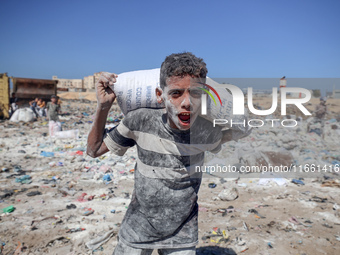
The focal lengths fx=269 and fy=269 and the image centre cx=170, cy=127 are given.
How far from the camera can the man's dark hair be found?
131 cm

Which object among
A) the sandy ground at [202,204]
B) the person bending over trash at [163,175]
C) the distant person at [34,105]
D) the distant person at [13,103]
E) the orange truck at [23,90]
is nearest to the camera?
the person bending over trash at [163,175]

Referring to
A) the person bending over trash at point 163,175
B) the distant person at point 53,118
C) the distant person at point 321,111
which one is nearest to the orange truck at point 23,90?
the distant person at point 53,118

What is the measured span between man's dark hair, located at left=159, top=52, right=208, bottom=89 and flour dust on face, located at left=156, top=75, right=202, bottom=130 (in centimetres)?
2

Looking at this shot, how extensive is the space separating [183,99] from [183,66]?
6.3 inches

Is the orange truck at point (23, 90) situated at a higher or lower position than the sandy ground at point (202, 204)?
higher

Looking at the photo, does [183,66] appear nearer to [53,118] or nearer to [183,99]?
[183,99]

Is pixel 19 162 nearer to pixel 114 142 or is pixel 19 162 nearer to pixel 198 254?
pixel 198 254

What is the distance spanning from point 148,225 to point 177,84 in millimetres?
767

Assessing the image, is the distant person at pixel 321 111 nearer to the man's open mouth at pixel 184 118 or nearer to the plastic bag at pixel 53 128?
the plastic bag at pixel 53 128

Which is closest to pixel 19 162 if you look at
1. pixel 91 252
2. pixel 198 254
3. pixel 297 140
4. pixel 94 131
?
pixel 91 252

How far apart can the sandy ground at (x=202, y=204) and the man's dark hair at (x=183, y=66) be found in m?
2.16

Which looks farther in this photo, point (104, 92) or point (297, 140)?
point (297, 140)

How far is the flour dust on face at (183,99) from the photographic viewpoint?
132 centimetres

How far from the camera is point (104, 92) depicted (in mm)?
1548
